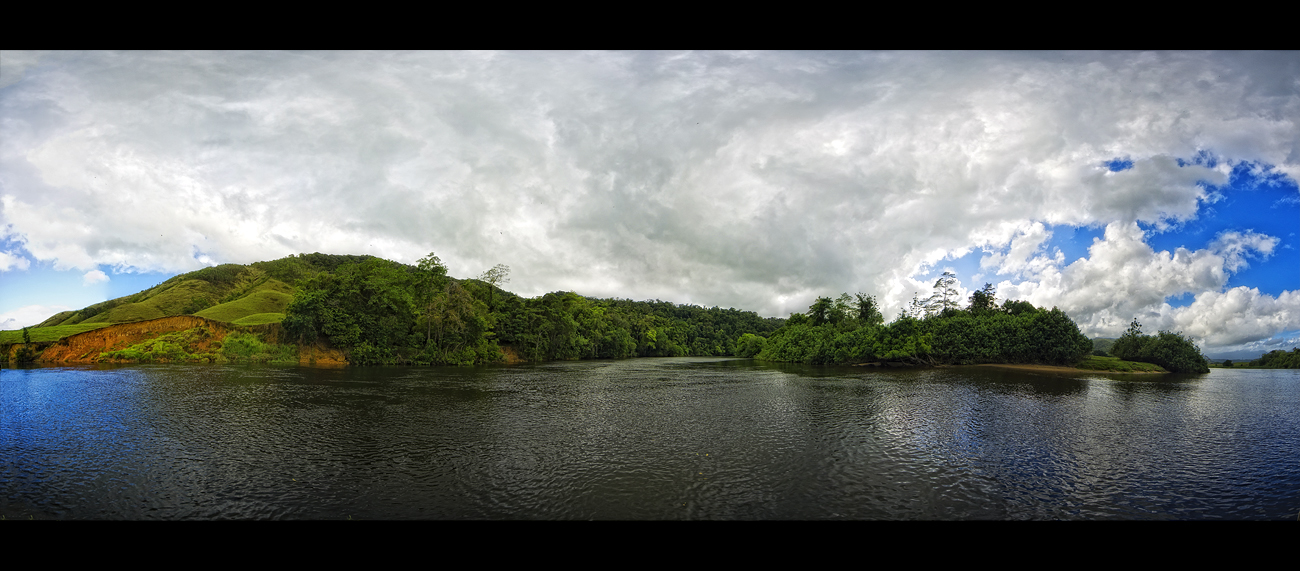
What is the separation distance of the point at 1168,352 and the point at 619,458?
78.3m

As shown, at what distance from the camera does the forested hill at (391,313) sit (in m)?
56.0

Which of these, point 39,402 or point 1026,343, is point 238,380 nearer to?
point 39,402

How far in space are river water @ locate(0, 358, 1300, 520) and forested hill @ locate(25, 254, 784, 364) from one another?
96.5 feet

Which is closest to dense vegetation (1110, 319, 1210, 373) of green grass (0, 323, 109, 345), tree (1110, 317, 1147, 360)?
tree (1110, 317, 1147, 360)

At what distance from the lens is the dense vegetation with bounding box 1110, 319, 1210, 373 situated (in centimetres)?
5900

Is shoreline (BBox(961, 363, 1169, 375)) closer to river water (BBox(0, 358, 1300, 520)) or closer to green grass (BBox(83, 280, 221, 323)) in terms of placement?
river water (BBox(0, 358, 1300, 520))

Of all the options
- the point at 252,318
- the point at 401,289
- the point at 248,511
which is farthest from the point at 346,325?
the point at 248,511

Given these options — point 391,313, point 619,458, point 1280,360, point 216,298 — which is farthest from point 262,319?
point 1280,360

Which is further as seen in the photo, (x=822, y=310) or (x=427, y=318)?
(x=822, y=310)

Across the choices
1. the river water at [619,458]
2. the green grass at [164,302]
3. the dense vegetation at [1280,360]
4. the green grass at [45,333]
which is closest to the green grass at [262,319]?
the green grass at [45,333]

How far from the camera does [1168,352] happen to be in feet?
194

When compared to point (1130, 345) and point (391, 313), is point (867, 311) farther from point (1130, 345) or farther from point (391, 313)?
point (391, 313)
